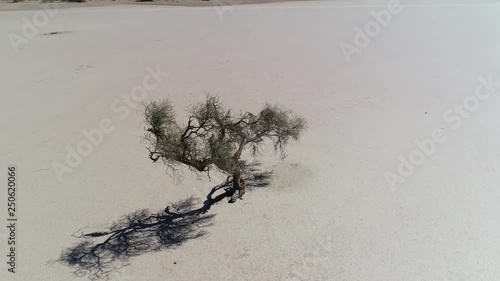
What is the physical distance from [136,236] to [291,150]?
6.53 m

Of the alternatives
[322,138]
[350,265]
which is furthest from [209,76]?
[350,265]

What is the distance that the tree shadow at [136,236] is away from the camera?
10.3 meters

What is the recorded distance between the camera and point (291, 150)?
49.9 ft

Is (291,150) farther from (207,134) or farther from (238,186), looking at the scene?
(207,134)

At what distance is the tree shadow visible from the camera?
10.3 meters

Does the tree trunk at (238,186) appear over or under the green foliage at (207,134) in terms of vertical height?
under

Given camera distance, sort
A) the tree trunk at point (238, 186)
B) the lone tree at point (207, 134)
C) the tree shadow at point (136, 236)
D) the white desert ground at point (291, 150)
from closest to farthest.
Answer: the tree shadow at point (136, 236) → the white desert ground at point (291, 150) → the lone tree at point (207, 134) → the tree trunk at point (238, 186)

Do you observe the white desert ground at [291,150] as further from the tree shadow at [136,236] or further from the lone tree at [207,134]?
the lone tree at [207,134]

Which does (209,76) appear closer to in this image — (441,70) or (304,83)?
(304,83)

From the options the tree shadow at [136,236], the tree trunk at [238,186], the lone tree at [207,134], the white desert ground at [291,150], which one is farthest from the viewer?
the tree trunk at [238,186]

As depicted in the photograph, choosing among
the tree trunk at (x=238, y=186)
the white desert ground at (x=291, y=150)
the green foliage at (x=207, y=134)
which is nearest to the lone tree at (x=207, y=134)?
the green foliage at (x=207, y=134)

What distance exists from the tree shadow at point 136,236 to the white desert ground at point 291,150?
26 centimetres

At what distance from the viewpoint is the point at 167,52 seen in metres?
25.8

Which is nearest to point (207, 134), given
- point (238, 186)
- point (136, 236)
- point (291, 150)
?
point (238, 186)
